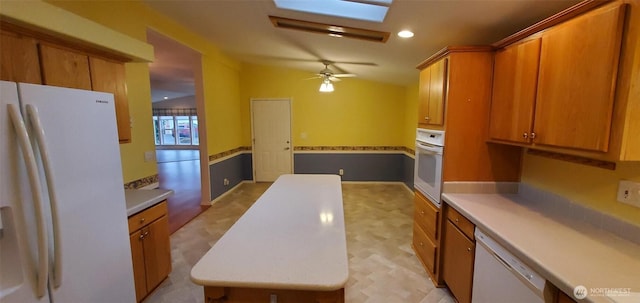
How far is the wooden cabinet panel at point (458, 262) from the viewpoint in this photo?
1871 mm

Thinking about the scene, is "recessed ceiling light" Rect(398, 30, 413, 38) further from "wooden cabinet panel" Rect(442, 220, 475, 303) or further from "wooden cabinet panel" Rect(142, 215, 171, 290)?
"wooden cabinet panel" Rect(142, 215, 171, 290)

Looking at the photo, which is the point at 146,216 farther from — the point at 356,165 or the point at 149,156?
the point at 356,165

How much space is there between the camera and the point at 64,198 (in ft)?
4.17

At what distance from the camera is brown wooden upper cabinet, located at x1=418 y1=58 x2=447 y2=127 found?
220cm

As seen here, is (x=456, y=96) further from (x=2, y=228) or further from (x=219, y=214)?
(x=219, y=214)

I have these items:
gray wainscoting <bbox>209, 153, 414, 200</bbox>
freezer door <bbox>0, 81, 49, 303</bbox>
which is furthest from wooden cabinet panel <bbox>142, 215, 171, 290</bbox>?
gray wainscoting <bbox>209, 153, 414, 200</bbox>

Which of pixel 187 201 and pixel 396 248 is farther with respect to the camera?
pixel 187 201

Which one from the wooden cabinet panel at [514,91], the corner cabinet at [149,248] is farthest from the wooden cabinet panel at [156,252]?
the wooden cabinet panel at [514,91]

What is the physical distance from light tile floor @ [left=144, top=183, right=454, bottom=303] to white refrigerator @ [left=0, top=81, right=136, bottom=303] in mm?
978

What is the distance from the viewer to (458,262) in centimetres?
202

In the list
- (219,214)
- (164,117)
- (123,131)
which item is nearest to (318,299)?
(123,131)

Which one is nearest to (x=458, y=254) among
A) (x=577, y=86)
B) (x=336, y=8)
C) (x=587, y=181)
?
(x=587, y=181)

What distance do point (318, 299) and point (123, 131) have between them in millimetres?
2132

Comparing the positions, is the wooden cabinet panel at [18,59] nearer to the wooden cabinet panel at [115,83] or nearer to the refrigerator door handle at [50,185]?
the wooden cabinet panel at [115,83]
